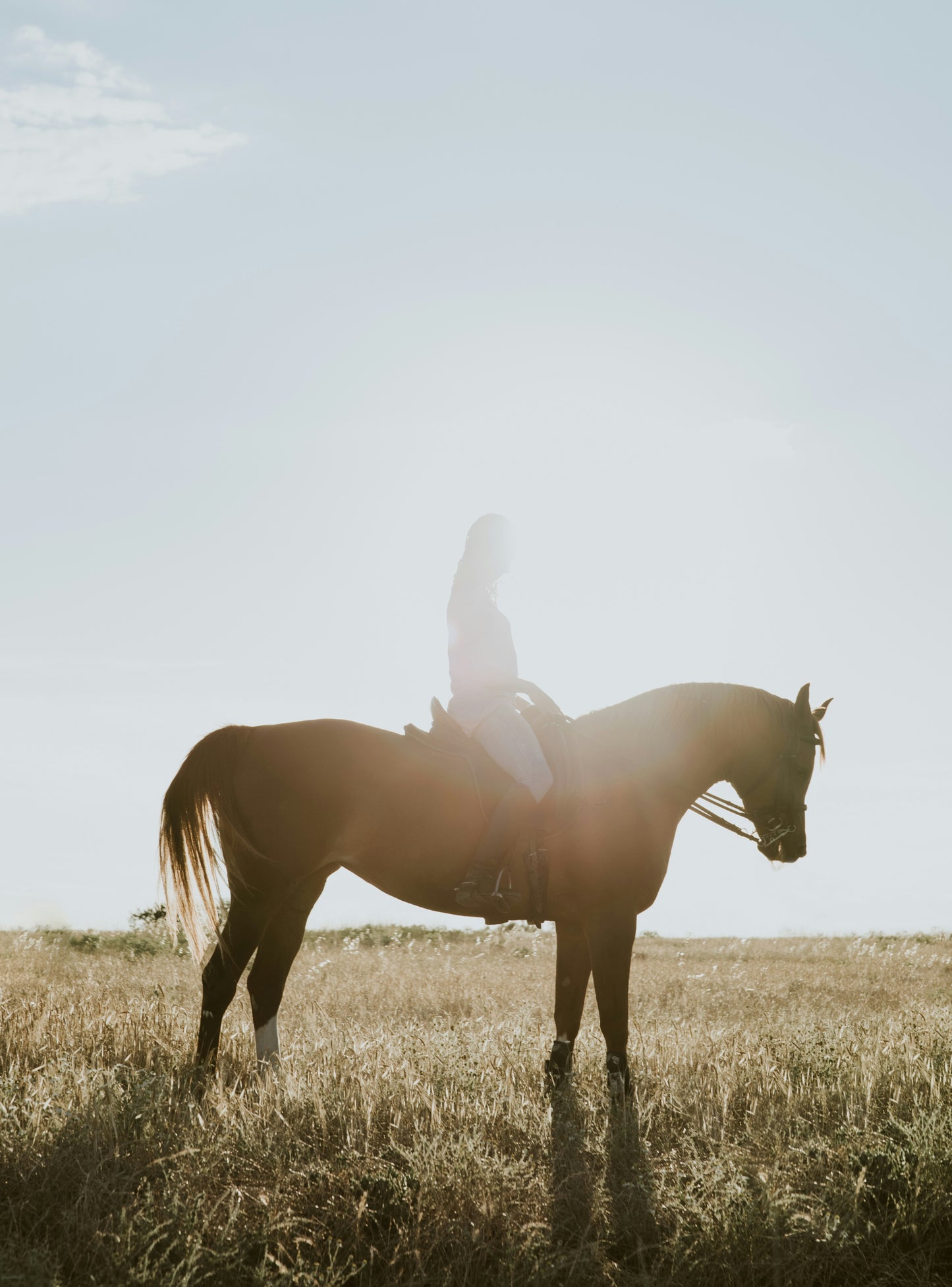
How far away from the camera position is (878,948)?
1812 cm

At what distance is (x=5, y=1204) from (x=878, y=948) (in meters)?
17.6

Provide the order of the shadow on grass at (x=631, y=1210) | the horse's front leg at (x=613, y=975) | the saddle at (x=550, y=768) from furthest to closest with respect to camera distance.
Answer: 1. the saddle at (x=550, y=768)
2. the horse's front leg at (x=613, y=975)
3. the shadow on grass at (x=631, y=1210)

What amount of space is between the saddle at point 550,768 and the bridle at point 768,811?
1.21m

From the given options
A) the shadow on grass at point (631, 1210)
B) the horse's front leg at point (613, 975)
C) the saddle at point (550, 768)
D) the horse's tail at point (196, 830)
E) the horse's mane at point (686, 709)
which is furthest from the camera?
the horse's mane at point (686, 709)

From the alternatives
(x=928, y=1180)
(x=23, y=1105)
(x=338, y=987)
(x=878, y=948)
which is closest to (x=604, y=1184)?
(x=928, y=1180)

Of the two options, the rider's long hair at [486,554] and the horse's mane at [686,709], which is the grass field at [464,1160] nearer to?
the horse's mane at [686,709]

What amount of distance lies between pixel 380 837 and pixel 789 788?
3.19m

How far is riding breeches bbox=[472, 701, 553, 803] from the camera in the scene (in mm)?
6344

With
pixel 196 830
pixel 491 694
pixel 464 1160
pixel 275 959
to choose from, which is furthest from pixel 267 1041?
pixel 491 694

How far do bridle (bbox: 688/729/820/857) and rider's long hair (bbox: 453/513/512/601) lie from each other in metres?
2.36

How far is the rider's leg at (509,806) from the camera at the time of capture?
20.7ft

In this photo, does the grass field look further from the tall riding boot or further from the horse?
the tall riding boot

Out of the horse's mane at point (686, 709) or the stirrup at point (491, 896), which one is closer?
the stirrup at point (491, 896)

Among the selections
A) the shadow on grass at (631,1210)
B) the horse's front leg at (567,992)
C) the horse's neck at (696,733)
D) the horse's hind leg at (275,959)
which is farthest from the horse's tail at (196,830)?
the shadow on grass at (631,1210)
